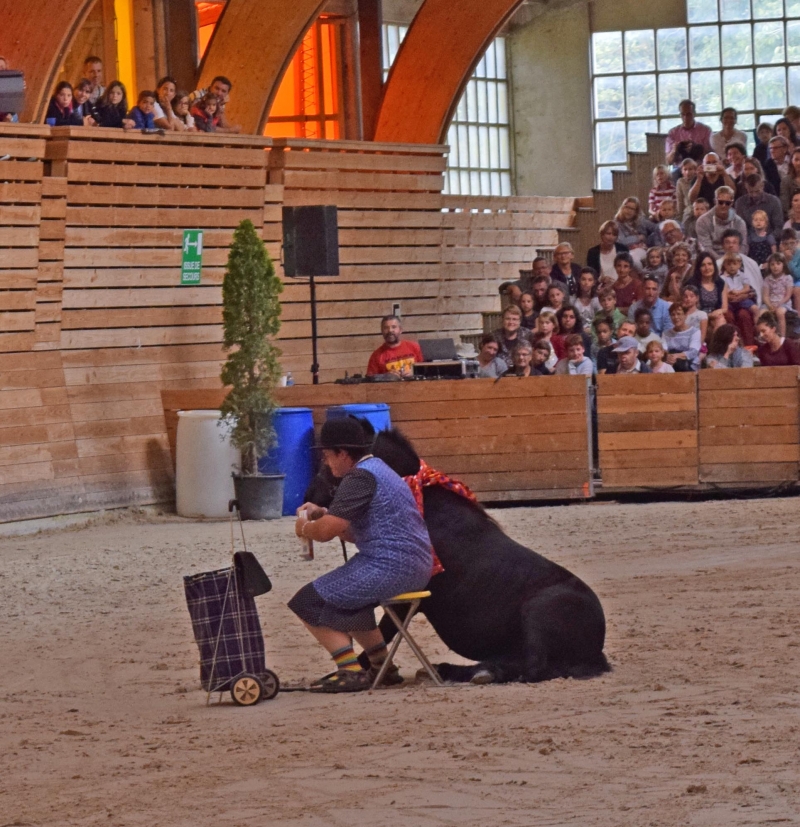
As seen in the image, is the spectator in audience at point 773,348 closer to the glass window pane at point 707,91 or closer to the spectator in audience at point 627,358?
the spectator in audience at point 627,358

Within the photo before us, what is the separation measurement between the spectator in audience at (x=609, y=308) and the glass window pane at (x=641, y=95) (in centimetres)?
844

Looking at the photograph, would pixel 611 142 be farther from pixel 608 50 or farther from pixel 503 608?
pixel 503 608

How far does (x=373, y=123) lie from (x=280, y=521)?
7487mm

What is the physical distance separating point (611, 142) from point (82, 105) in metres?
10.4

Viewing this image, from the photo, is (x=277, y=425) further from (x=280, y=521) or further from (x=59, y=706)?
(x=59, y=706)

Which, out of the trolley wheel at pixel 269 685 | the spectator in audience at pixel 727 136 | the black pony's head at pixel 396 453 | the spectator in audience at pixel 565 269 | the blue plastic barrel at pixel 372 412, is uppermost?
the spectator in audience at pixel 727 136

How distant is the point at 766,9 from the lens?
74.2 feet

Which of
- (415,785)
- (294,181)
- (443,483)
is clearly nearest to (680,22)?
(294,181)

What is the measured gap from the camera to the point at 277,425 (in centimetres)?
1417

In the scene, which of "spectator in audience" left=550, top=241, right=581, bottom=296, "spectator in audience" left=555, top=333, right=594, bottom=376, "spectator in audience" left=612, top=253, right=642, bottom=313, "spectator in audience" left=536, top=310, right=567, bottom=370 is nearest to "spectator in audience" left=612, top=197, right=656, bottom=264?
"spectator in audience" left=550, top=241, right=581, bottom=296

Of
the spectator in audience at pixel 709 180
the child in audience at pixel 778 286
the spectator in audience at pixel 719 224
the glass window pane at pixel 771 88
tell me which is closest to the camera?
the child in audience at pixel 778 286

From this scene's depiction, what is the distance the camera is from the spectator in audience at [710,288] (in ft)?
48.4

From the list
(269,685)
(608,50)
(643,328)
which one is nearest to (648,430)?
(643,328)

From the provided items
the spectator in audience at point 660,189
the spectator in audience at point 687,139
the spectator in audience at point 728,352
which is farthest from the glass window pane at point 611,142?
the spectator in audience at point 728,352
